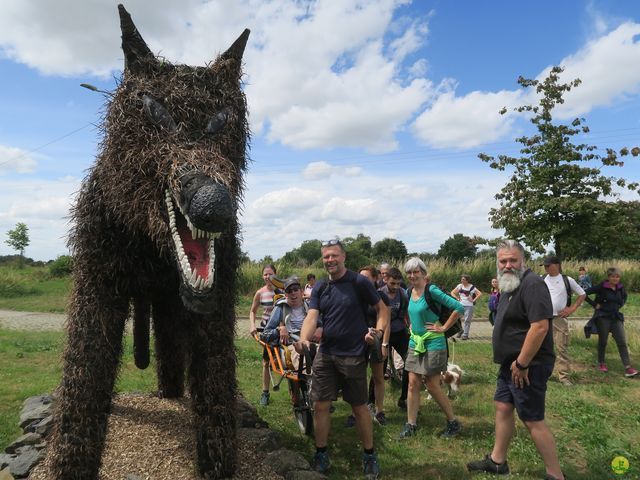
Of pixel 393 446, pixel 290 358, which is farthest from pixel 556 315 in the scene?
pixel 290 358

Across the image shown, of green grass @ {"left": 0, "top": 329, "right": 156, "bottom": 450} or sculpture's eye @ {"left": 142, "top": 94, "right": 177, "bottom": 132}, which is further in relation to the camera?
green grass @ {"left": 0, "top": 329, "right": 156, "bottom": 450}

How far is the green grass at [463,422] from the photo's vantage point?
14.4 ft

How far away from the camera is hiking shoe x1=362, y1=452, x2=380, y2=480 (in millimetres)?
4048

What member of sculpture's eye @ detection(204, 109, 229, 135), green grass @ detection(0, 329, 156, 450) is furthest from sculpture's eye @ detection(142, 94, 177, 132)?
green grass @ detection(0, 329, 156, 450)

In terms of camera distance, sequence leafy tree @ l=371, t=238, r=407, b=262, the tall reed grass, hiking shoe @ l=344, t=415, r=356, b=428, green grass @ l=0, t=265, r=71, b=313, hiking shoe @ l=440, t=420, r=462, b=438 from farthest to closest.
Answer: leafy tree @ l=371, t=238, r=407, b=262
the tall reed grass
green grass @ l=0, t=265, r=71, b=313
hiking shoe @ l=344, t=415, r=356, b=428
hiking shoe @ l=440, t=420, r=462, b=438

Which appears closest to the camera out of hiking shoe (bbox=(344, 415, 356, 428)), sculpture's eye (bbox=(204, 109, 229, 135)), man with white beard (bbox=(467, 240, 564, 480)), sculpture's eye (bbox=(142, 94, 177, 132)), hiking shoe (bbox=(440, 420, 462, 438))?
sculpture's eye (bbox=(142, 94, 177, 132))

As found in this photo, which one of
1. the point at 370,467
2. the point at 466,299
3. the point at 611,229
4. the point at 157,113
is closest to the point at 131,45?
the point at 157,113

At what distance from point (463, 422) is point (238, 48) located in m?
4.69

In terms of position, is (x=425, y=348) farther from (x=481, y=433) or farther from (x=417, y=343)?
(x=481, y=433)

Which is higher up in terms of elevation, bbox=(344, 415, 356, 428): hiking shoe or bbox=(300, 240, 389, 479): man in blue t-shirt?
bbox=(300, 240, 389, 479): man in blue t-shirt

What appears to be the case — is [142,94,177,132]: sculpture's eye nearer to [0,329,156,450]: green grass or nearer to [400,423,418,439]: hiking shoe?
[0,329,156,450]: green grass

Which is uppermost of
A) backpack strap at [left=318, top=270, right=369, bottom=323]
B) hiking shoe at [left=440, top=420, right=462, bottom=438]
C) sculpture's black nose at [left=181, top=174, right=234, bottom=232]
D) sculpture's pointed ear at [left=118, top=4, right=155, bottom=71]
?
sculpture's pointed ear at [left=118, top=4, right=155, bottom=71]

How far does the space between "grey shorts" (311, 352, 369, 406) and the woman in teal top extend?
1089 mm

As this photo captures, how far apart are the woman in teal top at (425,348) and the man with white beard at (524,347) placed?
100cm
